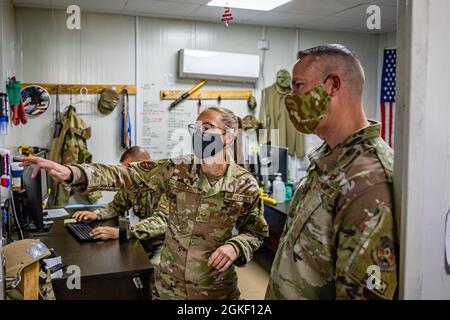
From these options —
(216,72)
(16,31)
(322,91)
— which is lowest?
(322,91)

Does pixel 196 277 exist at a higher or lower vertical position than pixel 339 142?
lower

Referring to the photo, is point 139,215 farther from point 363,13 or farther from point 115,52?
point 363,13

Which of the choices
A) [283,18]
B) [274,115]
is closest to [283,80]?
[274,115]

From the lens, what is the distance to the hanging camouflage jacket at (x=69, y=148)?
4.01 m

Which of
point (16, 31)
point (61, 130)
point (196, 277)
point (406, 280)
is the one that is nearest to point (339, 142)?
point (406, 280)

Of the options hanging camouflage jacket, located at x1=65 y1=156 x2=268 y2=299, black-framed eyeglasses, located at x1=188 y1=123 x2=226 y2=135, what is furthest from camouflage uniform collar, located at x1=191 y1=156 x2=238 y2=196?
black-framed eyeglasses, located at x1=188 y1=123 x2=226 y2=135

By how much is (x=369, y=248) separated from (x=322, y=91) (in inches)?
17.5

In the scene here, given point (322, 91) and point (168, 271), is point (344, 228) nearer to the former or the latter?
point (322, 91)

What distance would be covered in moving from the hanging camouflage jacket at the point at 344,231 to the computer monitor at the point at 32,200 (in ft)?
5.78

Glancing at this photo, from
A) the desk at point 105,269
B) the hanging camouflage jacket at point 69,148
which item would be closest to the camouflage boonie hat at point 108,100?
the hanging camouflage jacket at point 69,148

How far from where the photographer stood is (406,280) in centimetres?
95

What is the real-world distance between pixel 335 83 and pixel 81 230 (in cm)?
189
